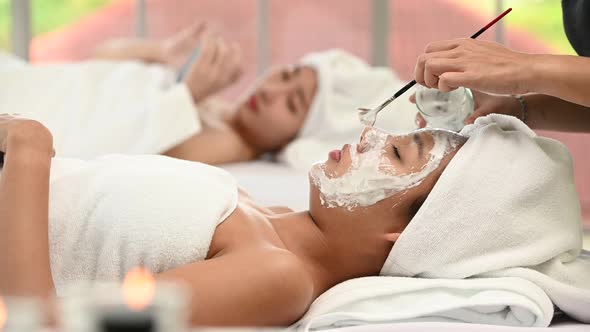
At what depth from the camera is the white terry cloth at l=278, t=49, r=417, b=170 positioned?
249cm

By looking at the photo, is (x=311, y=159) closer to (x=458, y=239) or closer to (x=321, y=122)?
(x=321, y=122)

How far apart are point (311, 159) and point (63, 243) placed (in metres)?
1.26

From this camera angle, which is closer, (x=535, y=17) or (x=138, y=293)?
(x=138, y=293)

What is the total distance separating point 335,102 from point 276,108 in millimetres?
197

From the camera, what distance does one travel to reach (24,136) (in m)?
1.20

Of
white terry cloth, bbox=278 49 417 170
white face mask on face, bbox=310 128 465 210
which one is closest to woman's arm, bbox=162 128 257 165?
white terry cloth, bbox=278 49 417 170

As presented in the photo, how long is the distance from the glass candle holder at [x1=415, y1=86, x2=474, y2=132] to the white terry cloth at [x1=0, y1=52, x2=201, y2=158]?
2.73ft

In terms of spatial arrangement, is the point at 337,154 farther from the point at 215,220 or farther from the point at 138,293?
the point at 138,293

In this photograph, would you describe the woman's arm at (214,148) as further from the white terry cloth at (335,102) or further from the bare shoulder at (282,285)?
the bare shoulder at (282,285)

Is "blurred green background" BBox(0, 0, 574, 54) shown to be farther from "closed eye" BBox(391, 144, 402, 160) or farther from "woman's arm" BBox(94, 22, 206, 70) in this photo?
"closed eye" BBox(391, 144, 402, 160)

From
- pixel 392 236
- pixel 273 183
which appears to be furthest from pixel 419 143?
pixel 273 183

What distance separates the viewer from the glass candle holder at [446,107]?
155 centimetres

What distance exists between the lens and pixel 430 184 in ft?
4.25

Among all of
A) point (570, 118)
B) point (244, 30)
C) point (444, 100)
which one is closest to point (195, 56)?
point (244, 30)
